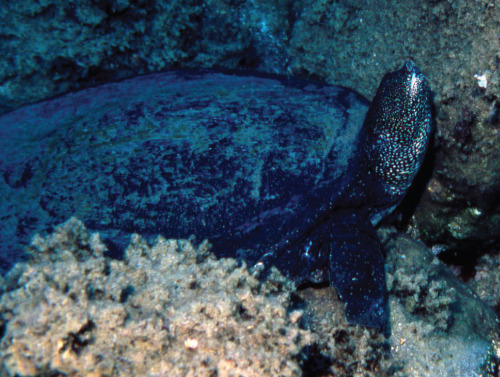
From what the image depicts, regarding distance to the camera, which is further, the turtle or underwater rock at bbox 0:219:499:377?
the turtle

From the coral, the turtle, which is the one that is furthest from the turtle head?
the coral

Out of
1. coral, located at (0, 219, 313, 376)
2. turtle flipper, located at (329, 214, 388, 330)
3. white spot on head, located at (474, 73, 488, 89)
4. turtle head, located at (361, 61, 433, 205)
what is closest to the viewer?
coral, located at (0, 219, 313, 376)

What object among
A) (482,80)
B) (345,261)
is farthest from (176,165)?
(482,80)

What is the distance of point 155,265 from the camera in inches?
66.8

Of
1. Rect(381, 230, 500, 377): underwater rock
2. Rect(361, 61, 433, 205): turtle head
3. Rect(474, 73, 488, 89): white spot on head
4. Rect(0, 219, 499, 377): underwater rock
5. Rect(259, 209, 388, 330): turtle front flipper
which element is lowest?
Rect(381, 230, 500, 377): underwater rock

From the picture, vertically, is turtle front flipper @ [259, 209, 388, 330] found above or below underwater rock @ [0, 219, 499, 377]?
below

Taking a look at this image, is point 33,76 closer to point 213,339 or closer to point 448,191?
point 213,339

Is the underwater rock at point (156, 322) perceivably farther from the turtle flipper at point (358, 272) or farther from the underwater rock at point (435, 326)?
the underwater rock at point (435, 326)

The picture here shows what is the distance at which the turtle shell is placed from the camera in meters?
2.08

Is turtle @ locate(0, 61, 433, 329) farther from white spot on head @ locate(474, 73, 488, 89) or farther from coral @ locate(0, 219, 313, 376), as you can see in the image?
coral @ locate(0, 219, 313, 376)

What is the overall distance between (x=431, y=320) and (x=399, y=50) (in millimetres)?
2249

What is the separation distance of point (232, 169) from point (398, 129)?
4.66 feet

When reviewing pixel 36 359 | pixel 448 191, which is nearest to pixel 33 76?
pixel 36 359

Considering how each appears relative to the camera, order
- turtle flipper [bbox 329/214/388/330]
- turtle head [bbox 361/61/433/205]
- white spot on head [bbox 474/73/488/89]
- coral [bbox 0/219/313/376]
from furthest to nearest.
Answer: turtle head [bbox 361/61/433/205] < white spot on head [bbox 474/73/488/89] < turtle flipper [bbox 329/214/388/330] < coral [bbox 0/219/313/376]
